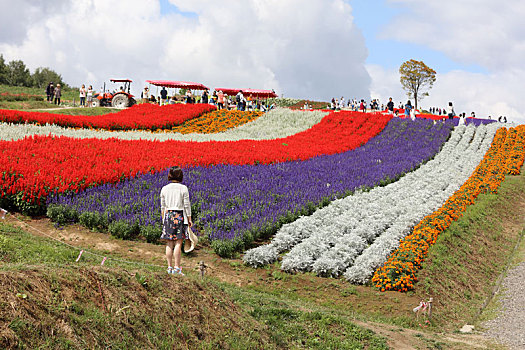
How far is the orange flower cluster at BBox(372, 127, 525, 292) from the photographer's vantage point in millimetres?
10492

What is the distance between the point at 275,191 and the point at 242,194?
118 cm

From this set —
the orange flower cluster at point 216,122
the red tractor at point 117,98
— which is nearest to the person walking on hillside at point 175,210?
the orange flower cluster at point 216,122

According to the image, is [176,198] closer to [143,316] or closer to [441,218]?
[143,316]

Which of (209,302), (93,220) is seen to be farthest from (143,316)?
(93,220)

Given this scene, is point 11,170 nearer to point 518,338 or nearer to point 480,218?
point 518,338

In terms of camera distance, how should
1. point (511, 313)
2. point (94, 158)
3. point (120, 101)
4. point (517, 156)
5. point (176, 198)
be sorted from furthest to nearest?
point (120, 101), point (517, 156), point (94, 158), point (511, 313), point (176, 198)

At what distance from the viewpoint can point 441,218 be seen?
14664 millimetres

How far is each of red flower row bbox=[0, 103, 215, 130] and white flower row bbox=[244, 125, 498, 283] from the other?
17.1 m

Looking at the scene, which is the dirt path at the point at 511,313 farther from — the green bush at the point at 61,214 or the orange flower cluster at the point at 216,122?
the orange flower cluster at the point at 216,122

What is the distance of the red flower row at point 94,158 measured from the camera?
40.9ft

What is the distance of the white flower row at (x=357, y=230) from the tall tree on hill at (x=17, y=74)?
62075mm


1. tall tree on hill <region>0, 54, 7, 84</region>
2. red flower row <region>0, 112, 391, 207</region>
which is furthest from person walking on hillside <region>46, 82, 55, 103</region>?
tall tree on hill <region>0, 54, 7, 84</region>

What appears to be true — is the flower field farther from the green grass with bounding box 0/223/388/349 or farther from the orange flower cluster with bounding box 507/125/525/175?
the green grass with bounding box 0/223/388/349

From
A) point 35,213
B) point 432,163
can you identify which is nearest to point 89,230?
point 35,213
